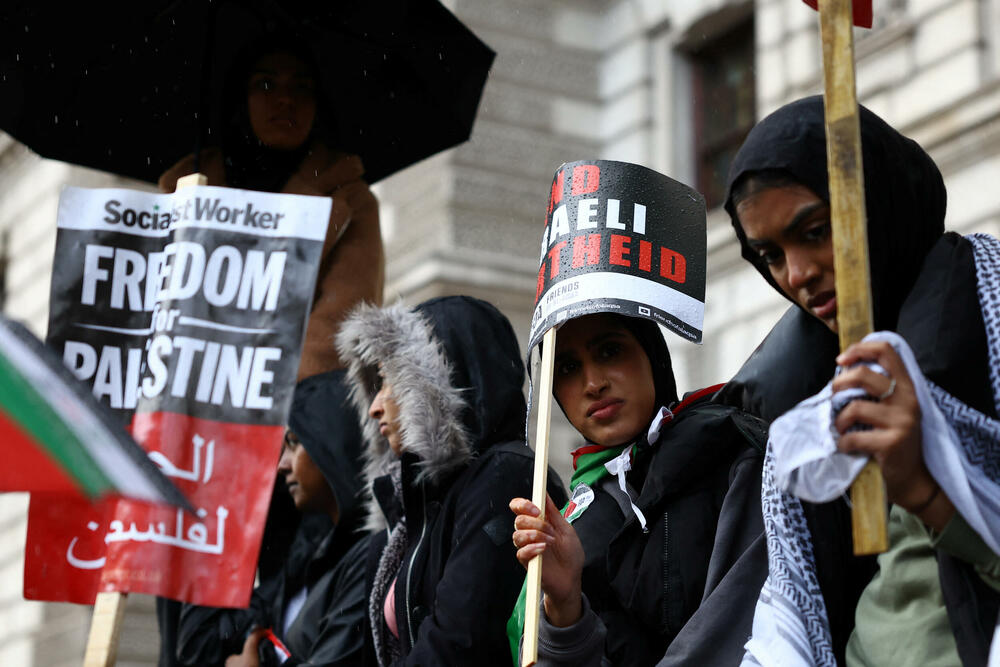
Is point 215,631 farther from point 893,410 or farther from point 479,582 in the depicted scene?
point 893,410

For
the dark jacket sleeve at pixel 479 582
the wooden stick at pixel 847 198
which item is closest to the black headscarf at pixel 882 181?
the wooden stick at pixel 847 198

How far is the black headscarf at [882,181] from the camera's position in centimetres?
298

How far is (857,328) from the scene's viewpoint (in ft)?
8.35

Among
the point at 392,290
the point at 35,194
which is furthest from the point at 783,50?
the point at 35,194

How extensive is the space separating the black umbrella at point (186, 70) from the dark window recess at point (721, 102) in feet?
29.6

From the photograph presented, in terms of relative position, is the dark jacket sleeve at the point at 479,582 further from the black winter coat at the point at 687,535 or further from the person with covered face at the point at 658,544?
the black winter coat at the point at 687,535

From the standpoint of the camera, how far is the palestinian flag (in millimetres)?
2770

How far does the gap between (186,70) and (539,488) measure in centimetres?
301

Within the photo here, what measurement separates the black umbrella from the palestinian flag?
2.83 metres

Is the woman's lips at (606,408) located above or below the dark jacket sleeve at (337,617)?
above

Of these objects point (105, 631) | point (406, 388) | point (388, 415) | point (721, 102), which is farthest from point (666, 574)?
point (721, 102)

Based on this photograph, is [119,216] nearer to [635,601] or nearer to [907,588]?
[635,601]

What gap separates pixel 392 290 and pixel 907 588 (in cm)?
1255

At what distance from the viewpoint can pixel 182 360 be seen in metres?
4.18
